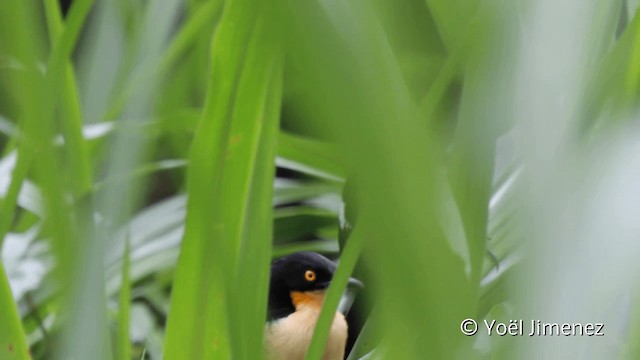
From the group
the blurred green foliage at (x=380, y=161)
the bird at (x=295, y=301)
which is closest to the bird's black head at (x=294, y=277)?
the bird at (x=295, y=301)

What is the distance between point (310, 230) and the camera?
4.70 feet

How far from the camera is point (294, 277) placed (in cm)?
143

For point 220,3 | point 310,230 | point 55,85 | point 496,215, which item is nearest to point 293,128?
point 310,230

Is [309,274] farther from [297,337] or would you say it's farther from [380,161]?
[380,161]

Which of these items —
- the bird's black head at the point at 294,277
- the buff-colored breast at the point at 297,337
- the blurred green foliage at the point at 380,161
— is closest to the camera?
the blurred green foliage at the point at 380,161

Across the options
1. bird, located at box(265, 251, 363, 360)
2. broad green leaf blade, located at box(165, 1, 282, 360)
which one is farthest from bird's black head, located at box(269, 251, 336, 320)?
broad green leaf blade, located at box(165, 1, 282, 360)

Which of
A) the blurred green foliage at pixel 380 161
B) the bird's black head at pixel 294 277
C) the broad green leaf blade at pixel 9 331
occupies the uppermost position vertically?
the blurred green foliage at pixel 380 161

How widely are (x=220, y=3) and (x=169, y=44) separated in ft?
0.29

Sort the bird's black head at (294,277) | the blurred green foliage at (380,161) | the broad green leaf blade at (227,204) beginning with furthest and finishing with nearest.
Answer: the bird's black head at (294,277)
the broad green leaf blade at (227,204)
the blurred green foliage at (380,161)

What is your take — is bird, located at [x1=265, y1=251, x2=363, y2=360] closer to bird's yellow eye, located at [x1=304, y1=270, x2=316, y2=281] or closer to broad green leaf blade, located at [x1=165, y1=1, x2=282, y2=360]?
bird's yellow eye, located at [x1=304, y1=270, x2=316, y2=281]

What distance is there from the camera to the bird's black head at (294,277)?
4.63 ft

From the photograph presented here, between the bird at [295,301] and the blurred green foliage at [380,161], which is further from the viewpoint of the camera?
the bird at [295,301]

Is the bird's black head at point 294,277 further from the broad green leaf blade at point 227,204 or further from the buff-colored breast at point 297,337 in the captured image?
the broad green leaf blade at point 227,204

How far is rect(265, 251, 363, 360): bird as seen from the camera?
1.27 m
